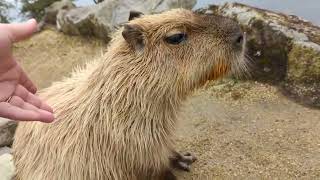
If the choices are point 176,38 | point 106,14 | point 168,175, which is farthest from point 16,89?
point 106,14

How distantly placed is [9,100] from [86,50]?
15.5 feet

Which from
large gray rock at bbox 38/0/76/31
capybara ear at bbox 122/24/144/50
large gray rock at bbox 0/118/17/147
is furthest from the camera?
large gray rock at bbox 38/0/76/31

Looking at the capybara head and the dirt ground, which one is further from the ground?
the capybara head

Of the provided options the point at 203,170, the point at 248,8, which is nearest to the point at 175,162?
the point at 203,170

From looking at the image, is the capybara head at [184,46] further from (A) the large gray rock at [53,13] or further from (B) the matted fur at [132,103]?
(A) the large gray rock at [53,13]

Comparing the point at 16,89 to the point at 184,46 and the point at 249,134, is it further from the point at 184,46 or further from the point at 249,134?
the point at 249,134

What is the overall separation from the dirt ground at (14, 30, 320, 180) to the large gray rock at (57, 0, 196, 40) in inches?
82.0

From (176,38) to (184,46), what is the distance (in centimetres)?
7

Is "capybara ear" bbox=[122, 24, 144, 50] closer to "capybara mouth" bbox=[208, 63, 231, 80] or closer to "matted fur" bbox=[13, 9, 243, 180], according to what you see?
"matted fur" bbox=[13, 9, 243, 180]

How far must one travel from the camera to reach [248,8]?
5.89 metres

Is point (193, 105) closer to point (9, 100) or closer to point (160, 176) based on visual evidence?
point (160, 176)

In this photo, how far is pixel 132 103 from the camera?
11.5 feet

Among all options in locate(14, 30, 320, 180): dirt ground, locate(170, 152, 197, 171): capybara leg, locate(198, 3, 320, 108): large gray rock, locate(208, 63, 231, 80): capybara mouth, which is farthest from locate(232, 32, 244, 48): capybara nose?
locate(198, 3, 320, 108): large gray rock

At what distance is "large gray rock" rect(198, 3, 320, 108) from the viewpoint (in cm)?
531
